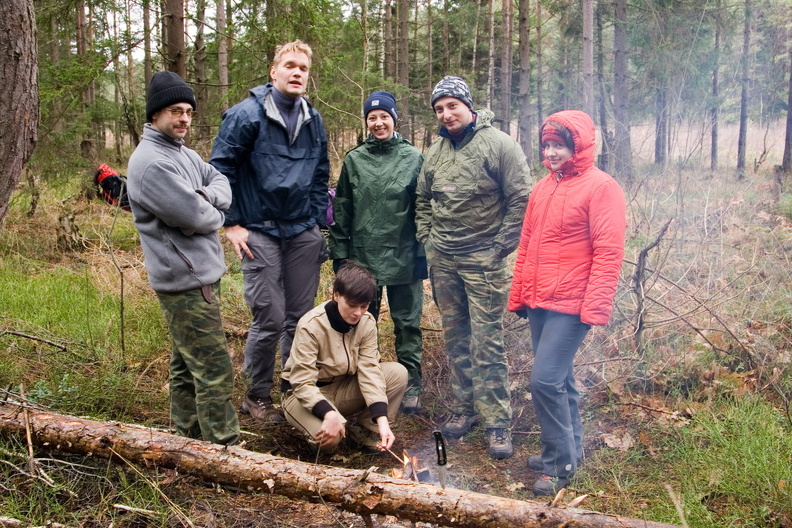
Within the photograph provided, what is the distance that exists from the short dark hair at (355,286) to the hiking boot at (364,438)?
109 cm

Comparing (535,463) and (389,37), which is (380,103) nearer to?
(535,463)

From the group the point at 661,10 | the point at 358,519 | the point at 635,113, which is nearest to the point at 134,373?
the point at 358,519

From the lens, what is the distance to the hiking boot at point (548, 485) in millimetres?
3381

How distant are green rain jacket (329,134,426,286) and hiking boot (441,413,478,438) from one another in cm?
111

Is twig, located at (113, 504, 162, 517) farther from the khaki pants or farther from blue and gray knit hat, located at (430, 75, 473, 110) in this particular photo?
blue and gray knit hat, located at (430, 75, 473, 110)

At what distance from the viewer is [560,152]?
3.36 metres

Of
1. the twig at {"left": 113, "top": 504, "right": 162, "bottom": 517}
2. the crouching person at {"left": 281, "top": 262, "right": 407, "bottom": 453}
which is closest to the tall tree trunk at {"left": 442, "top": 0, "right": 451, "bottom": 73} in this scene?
the crouching person at {"left": 281, "top": 262, "right": 407, "bottom": 453}

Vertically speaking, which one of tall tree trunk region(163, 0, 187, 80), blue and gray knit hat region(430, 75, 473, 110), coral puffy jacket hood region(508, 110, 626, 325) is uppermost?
tall tree trunk region(163, 0, 187, 80)

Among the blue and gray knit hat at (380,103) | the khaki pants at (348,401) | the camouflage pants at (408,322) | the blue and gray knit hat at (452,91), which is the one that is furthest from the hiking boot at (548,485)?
the blue and gray knit hat at (380,103)

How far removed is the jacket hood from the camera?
10.8 ft

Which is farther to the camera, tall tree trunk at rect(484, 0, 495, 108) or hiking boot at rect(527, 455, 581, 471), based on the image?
tall tree trunk at rect(484, 0, 495, 108)

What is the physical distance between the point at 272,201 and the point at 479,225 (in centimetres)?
148

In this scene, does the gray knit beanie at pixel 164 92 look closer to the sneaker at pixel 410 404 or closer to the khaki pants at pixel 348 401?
the khaki pants at pixel 348 401

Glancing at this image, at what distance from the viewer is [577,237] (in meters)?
3.36
